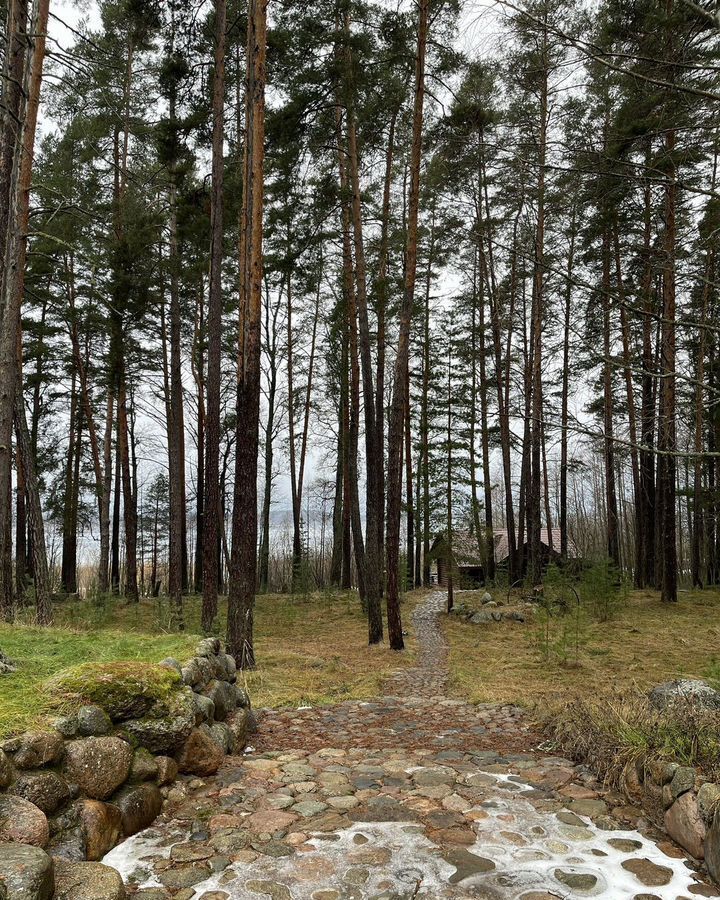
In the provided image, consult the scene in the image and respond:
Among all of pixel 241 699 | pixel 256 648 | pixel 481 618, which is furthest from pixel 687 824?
pixel 481 618

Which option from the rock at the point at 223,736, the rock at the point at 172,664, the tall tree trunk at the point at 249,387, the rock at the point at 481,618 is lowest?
the rock at the point at 481,618

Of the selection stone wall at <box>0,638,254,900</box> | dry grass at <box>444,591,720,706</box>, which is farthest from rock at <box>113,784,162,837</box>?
dry grass at <box>444,591,720,706</box>

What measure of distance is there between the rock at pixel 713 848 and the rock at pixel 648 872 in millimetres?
176

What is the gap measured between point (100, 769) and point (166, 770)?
1.83 feet

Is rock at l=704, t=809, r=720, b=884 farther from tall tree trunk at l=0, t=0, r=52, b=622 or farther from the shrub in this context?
tall tree trunk at l=0, t=0, r=52, b=622

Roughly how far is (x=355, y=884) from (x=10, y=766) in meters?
1.71

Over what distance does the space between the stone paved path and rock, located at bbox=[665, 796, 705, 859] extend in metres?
0.10

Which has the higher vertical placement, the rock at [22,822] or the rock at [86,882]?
the rock at [22,822]

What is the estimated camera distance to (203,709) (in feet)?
14.3

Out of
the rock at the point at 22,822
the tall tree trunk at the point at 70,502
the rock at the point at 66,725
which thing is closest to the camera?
the rock at the point at 22,822

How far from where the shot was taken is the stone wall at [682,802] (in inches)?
107

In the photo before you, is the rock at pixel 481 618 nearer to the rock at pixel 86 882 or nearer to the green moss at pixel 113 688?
the green moss at pixel 113 688

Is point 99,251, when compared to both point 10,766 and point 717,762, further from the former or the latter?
point 717,762

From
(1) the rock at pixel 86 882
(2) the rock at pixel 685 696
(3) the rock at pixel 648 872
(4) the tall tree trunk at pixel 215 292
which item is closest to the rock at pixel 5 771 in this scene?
(1) the rock at pixel 86 882
